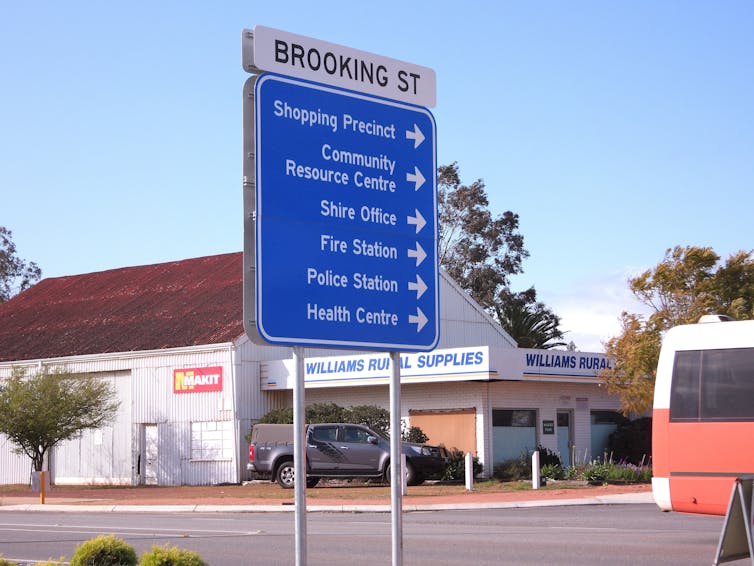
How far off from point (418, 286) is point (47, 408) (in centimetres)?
3398

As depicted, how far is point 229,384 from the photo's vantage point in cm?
3834

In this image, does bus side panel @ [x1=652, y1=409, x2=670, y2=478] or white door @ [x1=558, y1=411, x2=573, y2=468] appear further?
white door @ [x1=558, y1=411, x2=573, y2=468]

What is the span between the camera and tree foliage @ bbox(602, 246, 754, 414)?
1347 inches

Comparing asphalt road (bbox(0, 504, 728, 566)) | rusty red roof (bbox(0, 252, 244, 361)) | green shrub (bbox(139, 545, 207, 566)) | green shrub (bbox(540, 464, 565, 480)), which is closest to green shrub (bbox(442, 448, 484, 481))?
green shrub (bbox(540, 464, 565, 480))

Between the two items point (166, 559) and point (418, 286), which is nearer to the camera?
point (418, 286)

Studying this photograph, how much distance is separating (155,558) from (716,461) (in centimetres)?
822

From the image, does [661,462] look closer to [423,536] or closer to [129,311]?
[423,536]

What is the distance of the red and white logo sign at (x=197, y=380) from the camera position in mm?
38625

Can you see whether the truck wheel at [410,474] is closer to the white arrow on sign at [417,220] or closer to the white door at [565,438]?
the white door at [565,438]

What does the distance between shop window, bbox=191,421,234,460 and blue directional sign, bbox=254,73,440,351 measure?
32995 millimetres

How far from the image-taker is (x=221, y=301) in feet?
141

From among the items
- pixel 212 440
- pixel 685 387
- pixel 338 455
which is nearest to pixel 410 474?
pixel 338 455

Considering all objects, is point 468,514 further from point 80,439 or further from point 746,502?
point 80,439

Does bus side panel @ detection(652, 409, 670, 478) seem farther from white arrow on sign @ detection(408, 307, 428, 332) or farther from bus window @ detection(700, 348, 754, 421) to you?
white arrow on sign @ detection(408, 307, 428, 332)
